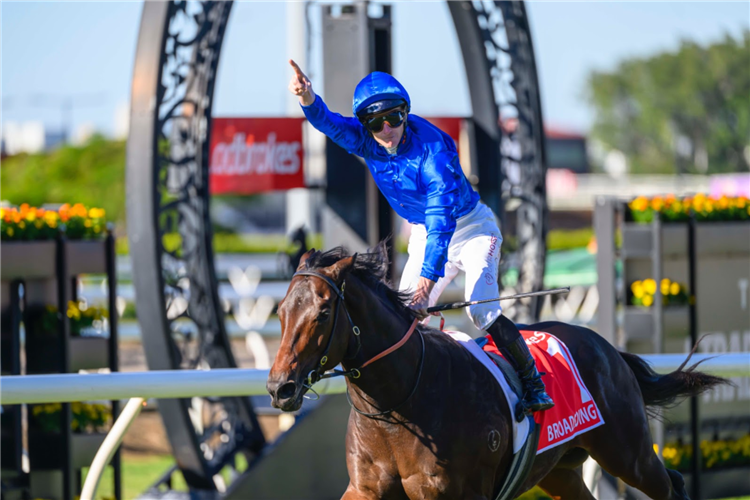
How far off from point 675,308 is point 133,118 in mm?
3122

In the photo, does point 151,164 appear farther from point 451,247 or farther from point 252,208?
point 252,208

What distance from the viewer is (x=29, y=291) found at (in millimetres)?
4578

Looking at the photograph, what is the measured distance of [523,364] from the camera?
3.37 m

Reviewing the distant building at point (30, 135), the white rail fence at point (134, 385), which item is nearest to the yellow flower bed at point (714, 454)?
the white rail fence at point (134, 385)

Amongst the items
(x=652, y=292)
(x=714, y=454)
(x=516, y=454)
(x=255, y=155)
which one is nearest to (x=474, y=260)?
(x=516, y=454)

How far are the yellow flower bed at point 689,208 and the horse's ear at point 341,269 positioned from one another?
113 inches

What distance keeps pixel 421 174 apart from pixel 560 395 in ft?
3.18

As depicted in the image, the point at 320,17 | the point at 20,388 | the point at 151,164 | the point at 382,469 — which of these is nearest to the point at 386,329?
the point at 382,469

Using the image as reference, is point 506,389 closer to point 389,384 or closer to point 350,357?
point 389,384

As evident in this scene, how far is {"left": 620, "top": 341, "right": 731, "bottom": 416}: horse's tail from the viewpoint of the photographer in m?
4.00

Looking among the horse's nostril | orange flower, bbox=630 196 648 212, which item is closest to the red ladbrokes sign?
orange flower, bbox=630 196 648 212

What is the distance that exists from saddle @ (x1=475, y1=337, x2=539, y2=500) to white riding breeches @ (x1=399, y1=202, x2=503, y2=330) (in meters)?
0.16

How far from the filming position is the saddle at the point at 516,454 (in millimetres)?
3275

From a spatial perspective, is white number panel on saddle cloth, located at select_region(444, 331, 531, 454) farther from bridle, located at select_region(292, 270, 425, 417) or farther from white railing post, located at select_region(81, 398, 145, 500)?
white railing post, located at select_region(81, 398, 145, 500)
